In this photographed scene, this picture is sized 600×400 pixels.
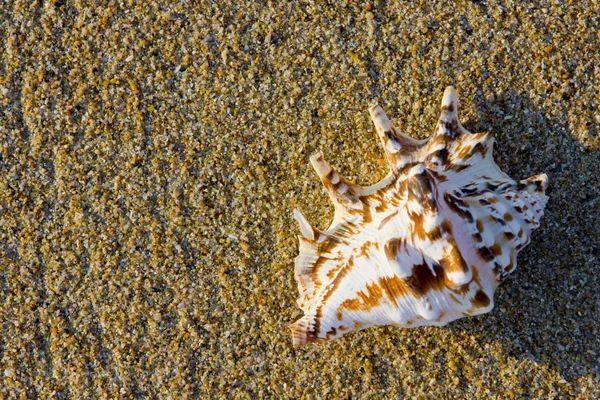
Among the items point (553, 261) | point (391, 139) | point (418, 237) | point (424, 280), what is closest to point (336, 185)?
point (391, 139)


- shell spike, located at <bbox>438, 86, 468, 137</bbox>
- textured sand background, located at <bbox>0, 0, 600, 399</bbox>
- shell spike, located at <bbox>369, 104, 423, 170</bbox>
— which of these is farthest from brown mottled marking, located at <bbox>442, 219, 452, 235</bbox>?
textured sand background, located at <bbox>0, 0, 600, 399</bbox>

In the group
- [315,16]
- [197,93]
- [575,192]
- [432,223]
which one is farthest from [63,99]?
[575,192]

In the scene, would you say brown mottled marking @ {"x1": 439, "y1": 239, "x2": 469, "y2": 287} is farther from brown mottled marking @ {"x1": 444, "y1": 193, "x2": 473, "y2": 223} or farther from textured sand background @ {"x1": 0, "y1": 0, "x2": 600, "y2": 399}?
textured sand background @ {"x1": 0, "y1": 0, "x2": 600, "y2": 399}

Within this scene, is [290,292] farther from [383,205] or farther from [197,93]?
[197,93]

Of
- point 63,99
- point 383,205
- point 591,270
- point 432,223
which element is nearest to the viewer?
point 432,223

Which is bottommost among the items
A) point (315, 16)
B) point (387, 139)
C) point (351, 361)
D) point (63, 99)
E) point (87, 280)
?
point (351, 361)

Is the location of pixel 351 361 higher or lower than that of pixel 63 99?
lower

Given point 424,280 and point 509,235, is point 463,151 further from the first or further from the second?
point 424,280
